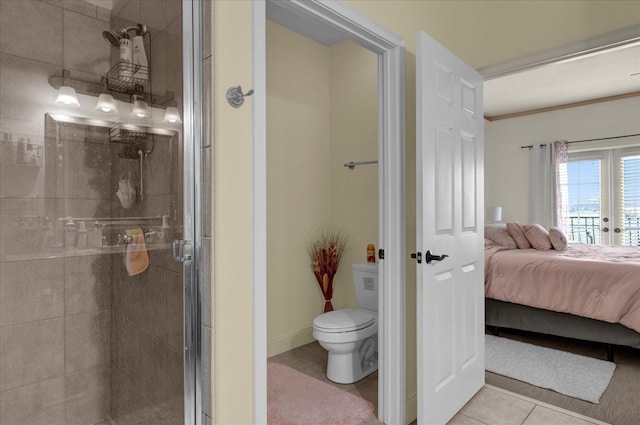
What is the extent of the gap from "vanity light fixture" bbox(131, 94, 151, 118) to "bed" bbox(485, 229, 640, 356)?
130 inches

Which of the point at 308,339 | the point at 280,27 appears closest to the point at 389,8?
the point at 280,27

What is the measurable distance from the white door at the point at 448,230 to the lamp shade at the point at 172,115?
1098mm

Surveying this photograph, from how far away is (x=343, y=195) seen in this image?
346cm

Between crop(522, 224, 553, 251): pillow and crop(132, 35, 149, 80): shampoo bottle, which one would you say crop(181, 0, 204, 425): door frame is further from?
crop(522, 224, 553, 251): pillow

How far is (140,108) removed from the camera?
1357 millimetres

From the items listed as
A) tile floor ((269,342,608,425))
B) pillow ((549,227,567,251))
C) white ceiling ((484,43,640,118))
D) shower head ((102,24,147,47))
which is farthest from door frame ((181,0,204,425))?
pillow ((549,227,567,251))

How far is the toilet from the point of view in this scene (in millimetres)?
2500

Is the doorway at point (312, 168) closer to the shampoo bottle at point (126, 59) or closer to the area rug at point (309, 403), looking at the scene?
the area rug at point (309, 403)

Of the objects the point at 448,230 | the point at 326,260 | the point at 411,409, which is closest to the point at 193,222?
the point at 448,230

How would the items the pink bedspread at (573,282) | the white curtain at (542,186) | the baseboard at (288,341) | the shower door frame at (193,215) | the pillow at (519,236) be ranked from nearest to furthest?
the shower door frame at (193,215), the pink bedspread at (573,282), the baseboard at (288,341), the pillow at (519,236), the white curtain at (542,186)

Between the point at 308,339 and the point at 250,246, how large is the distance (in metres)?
2.26

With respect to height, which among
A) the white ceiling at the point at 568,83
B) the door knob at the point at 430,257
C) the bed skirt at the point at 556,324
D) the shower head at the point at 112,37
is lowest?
the bed skirt at the point at 556,324

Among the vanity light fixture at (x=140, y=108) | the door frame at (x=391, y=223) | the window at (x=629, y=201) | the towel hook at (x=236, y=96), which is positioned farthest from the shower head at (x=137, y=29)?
the window at (x=629, y=201)

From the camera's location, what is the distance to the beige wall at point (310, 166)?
317cm
